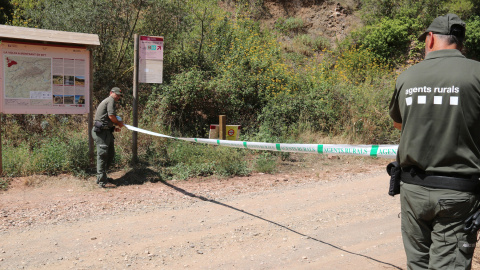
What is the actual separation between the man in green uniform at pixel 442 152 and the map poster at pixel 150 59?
6670 millimetres

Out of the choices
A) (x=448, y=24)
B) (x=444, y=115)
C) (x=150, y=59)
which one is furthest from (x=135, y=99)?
(x=444, y=115)

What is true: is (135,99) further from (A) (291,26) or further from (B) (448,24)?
(A) (291,26)

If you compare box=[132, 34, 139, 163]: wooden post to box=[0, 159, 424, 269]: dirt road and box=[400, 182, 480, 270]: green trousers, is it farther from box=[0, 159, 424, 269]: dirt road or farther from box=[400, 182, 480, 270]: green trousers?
box=[400, 182, 480, 270]: green trousers

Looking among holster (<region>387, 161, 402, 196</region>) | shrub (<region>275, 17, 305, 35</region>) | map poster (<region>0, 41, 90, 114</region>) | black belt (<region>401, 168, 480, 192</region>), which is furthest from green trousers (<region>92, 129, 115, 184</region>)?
shrub (<region>275, 17, 305, 35</region>)

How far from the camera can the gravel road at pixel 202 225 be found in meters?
4.81

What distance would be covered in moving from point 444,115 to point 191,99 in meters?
8.76

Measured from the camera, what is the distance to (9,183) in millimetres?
7652

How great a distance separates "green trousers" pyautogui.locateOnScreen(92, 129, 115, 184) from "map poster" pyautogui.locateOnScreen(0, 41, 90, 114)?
0.92 meters

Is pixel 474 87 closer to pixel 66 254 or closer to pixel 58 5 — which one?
pixel 66 254

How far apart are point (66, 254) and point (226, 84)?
24.9ft

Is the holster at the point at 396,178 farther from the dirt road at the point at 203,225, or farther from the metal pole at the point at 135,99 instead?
the metal pole at the point at 135,99

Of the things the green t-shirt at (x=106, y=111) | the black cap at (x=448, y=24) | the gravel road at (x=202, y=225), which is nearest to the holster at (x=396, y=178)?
the black cap at (x=448, y=24)

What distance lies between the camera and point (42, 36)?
26.2ft

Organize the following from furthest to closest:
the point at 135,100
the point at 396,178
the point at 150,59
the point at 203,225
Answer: the point at 150,59, the point at 135,100, the point at 203,225, the point at 396,178
